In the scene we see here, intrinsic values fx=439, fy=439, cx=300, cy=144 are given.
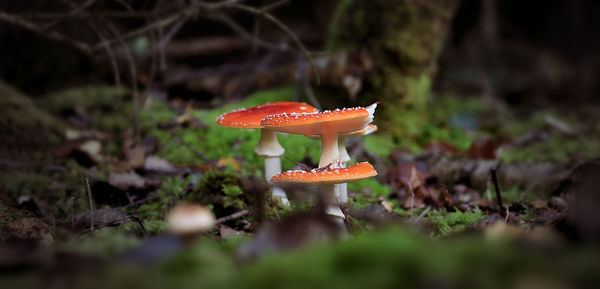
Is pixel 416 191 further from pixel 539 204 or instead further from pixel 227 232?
pixel 227 232

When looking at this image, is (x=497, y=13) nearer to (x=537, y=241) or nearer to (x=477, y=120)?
(x=477, y=120)

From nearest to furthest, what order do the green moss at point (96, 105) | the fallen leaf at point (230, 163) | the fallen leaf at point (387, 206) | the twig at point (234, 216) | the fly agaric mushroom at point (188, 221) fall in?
the fly agaric mushroom at point (188, 221), the twig at point (234, 216), the fallen leaf at point (387, 206), the fallen leaf at point (230, 163), the green moss at point (96, 105)

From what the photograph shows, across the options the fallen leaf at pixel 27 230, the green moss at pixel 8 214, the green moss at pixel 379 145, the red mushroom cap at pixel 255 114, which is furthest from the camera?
the green moss at pixel 379 145

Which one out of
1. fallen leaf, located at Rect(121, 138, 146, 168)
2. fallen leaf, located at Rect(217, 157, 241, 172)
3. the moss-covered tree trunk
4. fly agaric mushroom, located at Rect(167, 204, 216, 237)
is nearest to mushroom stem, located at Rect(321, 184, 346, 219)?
fly agaric mushroom, located at Rect(167, 204, 216, 237)

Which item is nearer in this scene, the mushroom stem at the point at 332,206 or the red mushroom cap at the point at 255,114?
the mushroom stem at the point at 332,206

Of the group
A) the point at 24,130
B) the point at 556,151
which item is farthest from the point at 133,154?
the point at 556,151

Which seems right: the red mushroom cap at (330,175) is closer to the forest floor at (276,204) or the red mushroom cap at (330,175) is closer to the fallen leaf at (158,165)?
the forest floor at (276,204)

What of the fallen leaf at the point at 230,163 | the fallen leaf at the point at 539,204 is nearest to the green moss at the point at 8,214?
the fallen leaf at the point at 230,163
